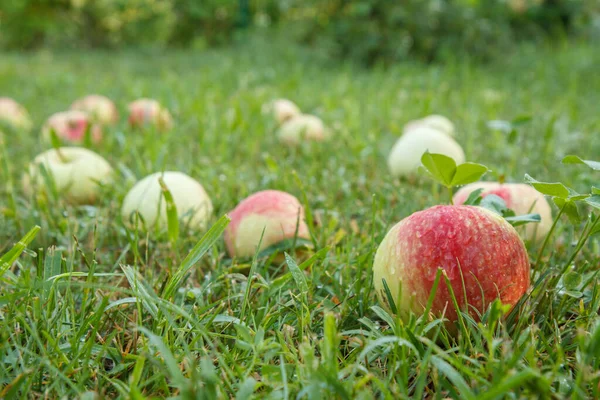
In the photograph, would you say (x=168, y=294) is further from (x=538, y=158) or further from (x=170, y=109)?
(x=170, y=109)

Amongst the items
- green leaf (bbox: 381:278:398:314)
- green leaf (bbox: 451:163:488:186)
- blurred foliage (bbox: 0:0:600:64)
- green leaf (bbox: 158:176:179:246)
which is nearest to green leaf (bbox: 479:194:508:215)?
green leaf (bbox: 451:163:488:186)

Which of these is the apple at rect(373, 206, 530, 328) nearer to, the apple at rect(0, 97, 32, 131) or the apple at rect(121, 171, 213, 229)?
the apple at rect(121, 171, 213, 229)

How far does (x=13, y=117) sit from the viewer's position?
3.13m

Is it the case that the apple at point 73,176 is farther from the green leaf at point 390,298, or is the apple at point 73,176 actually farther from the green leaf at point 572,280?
the green leaf at point 572,280

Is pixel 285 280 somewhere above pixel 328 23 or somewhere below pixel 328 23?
below

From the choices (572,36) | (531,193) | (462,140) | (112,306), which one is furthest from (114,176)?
(572,36)

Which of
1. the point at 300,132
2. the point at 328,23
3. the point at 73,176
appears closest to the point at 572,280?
the point at 73,176

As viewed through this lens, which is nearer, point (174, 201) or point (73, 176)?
point (174, 201)

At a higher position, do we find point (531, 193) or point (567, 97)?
point (531, 193)

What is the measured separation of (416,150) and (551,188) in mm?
1059

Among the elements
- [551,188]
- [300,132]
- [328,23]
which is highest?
[328,23]

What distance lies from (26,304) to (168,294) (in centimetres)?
26

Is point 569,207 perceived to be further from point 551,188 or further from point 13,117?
point 13,117

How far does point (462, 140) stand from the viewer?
106 inches
